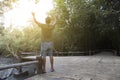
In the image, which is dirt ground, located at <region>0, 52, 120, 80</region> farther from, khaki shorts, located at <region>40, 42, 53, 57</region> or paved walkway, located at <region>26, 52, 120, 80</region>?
khaki shorts, located at <region>40, 42, 53, 57</region>

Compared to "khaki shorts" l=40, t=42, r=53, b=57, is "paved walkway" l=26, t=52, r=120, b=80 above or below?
below

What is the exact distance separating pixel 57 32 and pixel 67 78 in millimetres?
12960

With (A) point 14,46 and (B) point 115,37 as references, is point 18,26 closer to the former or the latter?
(A) point 14,46

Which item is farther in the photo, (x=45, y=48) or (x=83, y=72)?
(x=83, y=72)

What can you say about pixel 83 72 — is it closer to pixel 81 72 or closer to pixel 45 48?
pixel 81 72

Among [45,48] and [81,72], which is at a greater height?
[45,48]

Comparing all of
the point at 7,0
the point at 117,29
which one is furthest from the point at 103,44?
the point at 7,0

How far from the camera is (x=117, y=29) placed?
1875 cm

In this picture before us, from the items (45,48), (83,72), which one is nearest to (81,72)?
(83,72)

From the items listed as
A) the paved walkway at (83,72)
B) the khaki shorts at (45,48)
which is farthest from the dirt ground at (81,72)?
the khaki shorts at (45,48)

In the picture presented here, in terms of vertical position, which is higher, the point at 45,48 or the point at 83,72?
the point at 45,48

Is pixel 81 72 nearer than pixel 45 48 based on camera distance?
No

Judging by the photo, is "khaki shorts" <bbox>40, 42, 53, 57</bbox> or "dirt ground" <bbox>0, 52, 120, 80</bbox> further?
"khaki shorts" <bbox>40, 42, 53, 57</bbox>

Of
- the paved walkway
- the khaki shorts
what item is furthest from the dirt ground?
the khaki shorts
